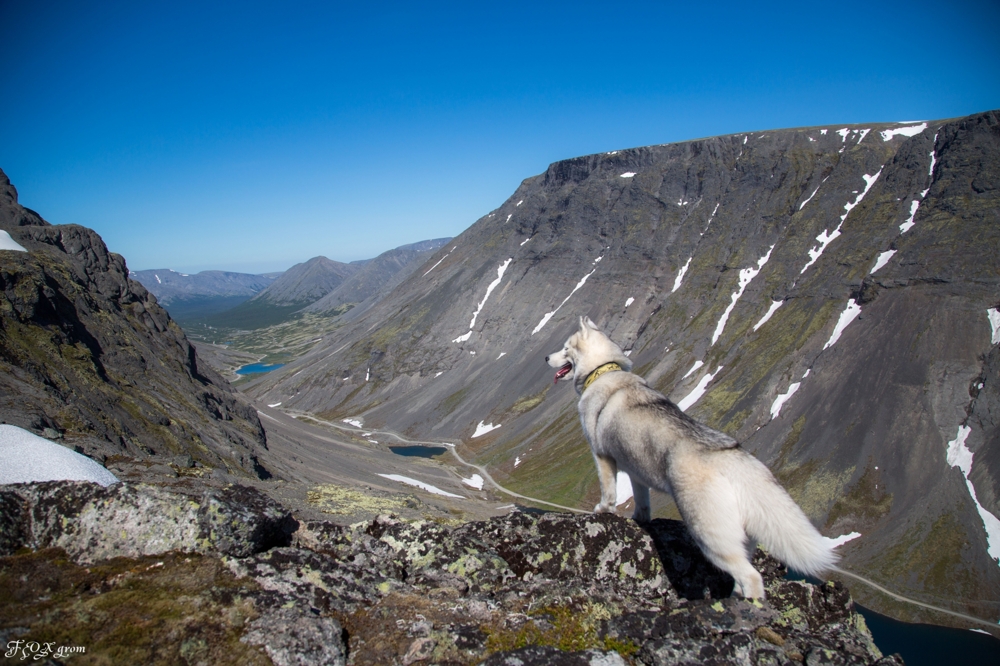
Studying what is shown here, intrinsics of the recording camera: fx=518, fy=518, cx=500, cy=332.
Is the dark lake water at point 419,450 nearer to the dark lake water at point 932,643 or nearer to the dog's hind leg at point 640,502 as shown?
the dark lake water at point 932,643

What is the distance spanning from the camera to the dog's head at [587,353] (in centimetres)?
1223

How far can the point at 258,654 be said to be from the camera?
5.96 metres

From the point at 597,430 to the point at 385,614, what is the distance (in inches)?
214

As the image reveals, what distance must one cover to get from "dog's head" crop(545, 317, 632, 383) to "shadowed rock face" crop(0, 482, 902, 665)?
369cm

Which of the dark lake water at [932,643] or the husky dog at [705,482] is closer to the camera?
the husky dog at [705,482]

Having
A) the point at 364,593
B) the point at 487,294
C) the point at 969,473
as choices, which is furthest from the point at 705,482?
the point at 487,294

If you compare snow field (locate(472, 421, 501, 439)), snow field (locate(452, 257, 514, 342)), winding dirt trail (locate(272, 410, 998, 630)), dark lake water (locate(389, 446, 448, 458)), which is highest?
snow field (locate(452, 257, 514, 342))

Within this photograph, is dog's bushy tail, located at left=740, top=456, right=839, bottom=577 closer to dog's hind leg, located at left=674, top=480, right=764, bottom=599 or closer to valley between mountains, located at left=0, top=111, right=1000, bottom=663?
dog's hind leg, located at left=674, top=480, right=764, bottom=599

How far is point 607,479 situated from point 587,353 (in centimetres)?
303

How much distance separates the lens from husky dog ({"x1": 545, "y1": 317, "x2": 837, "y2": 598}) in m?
7.91

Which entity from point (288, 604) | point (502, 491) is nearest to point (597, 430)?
point (288, 604)

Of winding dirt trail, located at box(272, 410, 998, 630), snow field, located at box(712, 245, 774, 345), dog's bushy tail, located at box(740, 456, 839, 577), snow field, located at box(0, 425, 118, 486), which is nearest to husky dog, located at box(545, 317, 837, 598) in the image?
dog's bushy tail, located at box(740, 456, 839, 577)

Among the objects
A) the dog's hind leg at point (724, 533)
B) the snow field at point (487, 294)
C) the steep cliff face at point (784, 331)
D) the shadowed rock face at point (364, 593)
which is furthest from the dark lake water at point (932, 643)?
the snow field at point (487, 294)

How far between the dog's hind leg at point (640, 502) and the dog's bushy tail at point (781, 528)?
2.59 m
